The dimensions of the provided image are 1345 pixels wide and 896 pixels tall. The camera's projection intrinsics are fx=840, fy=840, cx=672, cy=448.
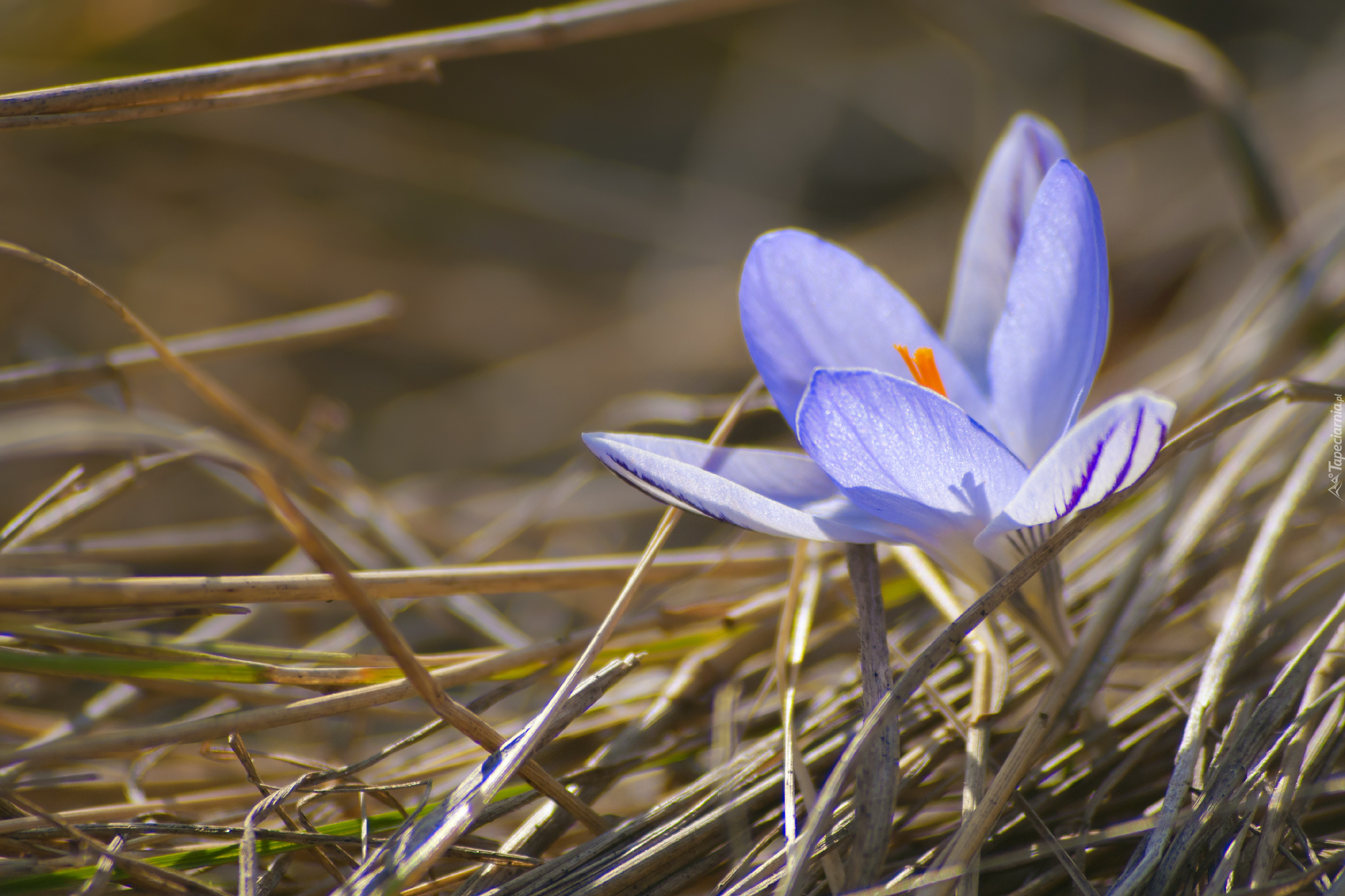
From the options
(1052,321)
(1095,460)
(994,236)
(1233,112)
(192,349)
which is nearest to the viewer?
(1095,460)

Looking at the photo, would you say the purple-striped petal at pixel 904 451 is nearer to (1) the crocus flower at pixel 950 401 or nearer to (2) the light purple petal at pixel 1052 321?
(1) the crocus flower at pixel 950 401

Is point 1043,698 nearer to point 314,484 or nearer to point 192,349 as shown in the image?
point 314,484

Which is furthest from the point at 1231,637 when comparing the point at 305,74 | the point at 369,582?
the point at 305,74

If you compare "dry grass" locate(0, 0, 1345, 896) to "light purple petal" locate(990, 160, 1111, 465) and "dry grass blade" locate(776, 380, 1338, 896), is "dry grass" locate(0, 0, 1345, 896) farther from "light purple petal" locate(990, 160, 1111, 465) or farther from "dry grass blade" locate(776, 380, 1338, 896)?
"light purple petal" locate(990, 160, 1111, 465)

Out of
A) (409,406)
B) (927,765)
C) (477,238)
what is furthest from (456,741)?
→ (477,238)

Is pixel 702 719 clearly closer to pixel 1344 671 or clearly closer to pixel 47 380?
Result: pixel 1344 671
